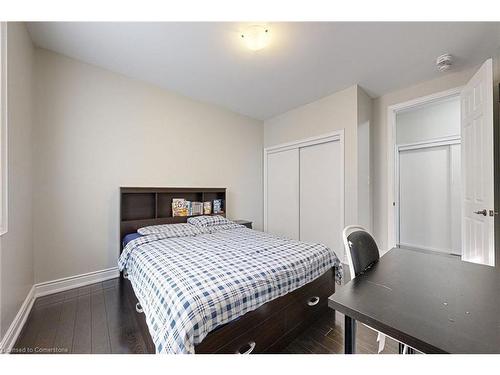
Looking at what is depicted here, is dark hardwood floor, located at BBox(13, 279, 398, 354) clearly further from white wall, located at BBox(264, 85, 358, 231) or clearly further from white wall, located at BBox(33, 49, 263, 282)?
white wall, located at BBox(264, 85, 358, 231)

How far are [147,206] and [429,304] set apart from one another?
293cm

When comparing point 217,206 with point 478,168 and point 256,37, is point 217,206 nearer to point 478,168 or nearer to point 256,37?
point 256,37

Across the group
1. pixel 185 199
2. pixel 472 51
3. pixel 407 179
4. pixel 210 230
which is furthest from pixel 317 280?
pixel 407 179

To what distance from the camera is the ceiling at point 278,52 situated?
73.9 inches

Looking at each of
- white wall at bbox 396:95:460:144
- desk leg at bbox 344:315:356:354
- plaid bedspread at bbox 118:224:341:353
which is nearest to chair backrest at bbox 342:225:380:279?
desk leg at bbox 344:315:356:354

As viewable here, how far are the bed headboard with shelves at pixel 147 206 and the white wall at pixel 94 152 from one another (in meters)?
0.12

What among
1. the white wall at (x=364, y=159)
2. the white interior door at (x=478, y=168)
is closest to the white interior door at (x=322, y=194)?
the white wall at (x=364, y=159)

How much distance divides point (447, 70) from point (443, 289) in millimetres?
2774

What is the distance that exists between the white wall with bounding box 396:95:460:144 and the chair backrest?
319cm

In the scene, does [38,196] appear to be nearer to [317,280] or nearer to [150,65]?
[150,65]

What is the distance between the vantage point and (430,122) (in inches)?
151

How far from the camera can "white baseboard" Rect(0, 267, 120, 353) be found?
4.85ft

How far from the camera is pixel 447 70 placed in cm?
246

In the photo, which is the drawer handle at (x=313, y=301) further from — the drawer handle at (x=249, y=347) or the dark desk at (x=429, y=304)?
the dark desk at (x=429, y=304)
